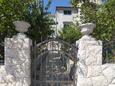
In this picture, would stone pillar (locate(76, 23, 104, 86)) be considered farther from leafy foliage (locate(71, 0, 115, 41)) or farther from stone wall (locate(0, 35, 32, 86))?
leafy foliage (locate(71, 0, 115, 41))

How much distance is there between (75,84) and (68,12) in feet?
128

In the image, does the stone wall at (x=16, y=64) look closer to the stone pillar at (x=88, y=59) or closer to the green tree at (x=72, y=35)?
the stone pillar at (x=88, y=59)

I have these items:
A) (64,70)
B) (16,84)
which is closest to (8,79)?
(16,84)

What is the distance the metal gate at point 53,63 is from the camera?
10.6 m

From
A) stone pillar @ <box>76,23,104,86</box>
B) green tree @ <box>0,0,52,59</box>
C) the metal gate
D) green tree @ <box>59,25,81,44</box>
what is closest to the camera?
stone pillar @ <box>76,23,104,86</box>

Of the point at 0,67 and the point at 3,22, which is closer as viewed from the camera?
the point at 0,67

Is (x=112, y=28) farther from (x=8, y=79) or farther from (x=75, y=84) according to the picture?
(x=8, y=79)

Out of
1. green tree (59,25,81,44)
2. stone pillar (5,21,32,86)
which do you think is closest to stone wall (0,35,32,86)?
stone pillar (5,21,32,86)

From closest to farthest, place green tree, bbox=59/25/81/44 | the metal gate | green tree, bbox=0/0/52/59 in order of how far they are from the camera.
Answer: the metal gate
green tree, bbox=0/0/52/59
green tree, bbox=59/25/81/44

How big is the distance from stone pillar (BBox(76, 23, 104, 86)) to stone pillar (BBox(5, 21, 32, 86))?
5.69ft

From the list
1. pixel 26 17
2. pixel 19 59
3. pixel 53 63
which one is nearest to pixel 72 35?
pixel 26 17

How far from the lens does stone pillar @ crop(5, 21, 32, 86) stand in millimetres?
10258

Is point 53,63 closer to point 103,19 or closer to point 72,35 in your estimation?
point 103,19

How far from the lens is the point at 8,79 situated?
10.3 metres
